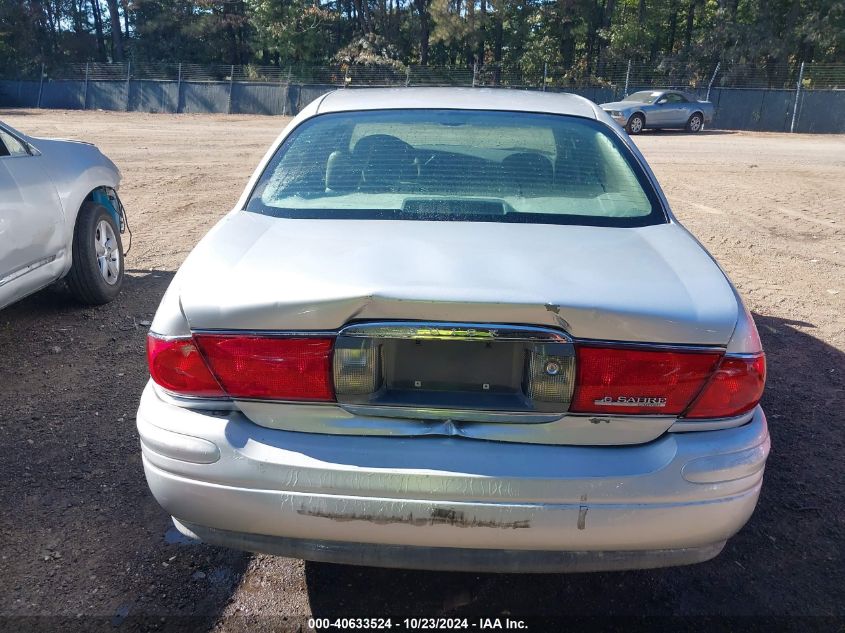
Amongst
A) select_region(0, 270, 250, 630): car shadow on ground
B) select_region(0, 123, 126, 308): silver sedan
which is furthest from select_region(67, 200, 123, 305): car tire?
select_region(0, 270, 250, 630): car shadow on ground

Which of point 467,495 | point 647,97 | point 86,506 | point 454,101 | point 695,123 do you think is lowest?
point 86,506

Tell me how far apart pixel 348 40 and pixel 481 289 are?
4238 centimetres

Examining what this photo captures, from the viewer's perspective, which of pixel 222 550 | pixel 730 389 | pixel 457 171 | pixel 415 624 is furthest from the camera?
pixel 457 171

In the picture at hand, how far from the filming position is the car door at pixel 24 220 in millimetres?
4391

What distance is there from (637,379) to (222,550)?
5.73ft

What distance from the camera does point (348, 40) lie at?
4122cm

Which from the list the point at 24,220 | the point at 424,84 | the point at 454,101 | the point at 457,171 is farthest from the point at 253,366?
the point at 424,84

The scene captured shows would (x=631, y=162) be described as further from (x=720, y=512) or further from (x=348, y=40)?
(x=348, y=40)

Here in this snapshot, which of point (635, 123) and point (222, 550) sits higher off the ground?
point (635, 123)

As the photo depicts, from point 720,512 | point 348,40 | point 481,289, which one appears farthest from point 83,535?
point 348,40

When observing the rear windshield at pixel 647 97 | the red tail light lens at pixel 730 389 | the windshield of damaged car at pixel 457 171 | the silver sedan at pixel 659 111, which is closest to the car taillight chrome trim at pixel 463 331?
the red tail light lens at pixel 730 389

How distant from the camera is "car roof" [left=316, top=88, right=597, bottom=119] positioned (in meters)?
3.35

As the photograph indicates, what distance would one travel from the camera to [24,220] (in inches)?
180

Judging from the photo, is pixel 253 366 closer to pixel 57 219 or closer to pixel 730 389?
pixel 730 389
